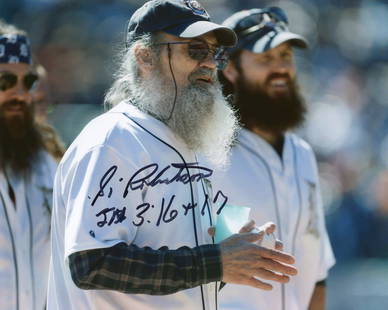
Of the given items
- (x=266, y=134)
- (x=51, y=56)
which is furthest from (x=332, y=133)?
(x=266, y=134)

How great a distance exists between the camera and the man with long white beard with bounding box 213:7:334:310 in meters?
4.11

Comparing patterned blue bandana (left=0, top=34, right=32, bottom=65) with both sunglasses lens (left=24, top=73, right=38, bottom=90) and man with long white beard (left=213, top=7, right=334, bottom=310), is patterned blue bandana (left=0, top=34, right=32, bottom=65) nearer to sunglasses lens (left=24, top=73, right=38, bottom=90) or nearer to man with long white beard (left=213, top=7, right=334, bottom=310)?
sunglasses lens (left=24, top=73, right=38, bottom=90)

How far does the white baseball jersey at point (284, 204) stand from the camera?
13.1ft

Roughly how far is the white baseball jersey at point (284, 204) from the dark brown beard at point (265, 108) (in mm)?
102

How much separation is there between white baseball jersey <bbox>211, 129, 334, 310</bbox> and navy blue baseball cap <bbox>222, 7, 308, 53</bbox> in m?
0.50

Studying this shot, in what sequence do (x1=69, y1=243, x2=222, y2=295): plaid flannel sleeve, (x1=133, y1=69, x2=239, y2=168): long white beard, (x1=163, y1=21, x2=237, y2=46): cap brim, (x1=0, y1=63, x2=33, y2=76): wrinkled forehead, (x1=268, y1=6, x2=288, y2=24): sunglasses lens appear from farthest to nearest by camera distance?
1. (x1=268, y1=6, x2=288, y2=24): sunglasses lens
2. (x1=0, y1=63, x2=33, y2=76): wrinkled forehead
3. (x1=133, y1=69, x2=239, y2=168): long white beard
4. (x1=163, y1=21, x2=237, y2=46): cap brim
5. (x1=69, y1=243, x2=222, y2=295): plaid flannel sleeve

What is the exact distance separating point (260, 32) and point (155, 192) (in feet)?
7.03

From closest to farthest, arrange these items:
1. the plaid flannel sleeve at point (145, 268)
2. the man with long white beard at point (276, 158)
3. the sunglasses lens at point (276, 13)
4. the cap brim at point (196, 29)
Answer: the plaid flannel sleeve at point (145, 268), the cap brim at point (196, 29), the man with long white beard at point (276, 158), the sunglasses lens at point (276, 13)

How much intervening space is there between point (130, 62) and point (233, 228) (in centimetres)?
76

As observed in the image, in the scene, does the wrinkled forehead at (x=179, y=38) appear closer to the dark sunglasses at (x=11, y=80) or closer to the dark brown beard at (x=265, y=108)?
the dark brown beard at (x=265, y=108)

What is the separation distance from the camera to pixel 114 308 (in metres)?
2.61
